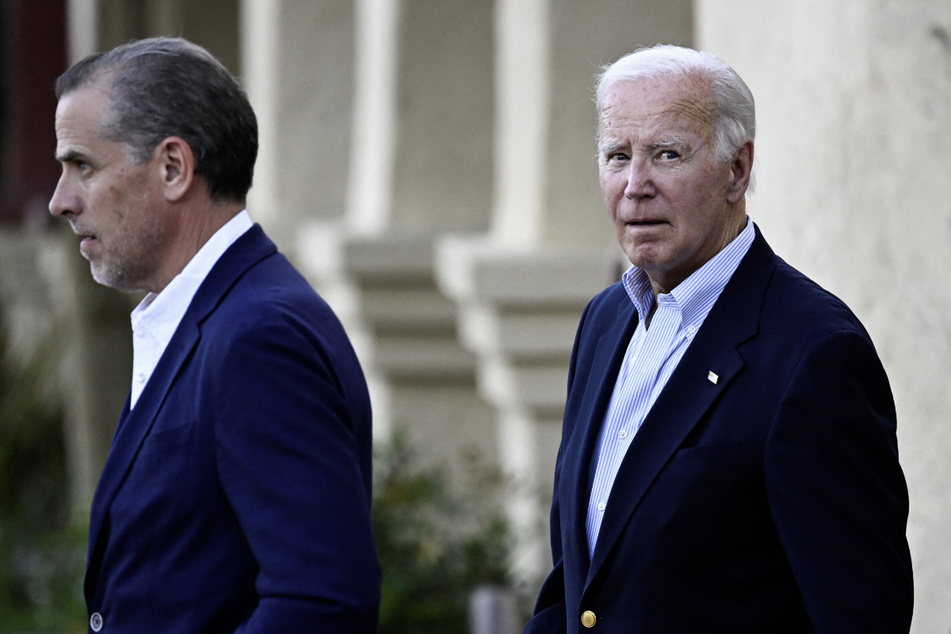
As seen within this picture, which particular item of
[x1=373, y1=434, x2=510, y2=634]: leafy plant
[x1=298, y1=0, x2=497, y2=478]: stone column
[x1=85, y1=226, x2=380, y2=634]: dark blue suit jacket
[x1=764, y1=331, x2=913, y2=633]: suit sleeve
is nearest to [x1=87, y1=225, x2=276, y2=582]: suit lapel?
[x1=85, y1=226, x2=380, y2=634]: dark blue suit jacket

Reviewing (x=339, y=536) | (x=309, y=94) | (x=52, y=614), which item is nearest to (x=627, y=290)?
(x=339, y=536)

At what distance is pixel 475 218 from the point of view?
5.63 meters

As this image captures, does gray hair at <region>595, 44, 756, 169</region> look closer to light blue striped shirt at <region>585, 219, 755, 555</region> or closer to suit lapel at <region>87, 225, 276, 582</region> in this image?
light blue striped shirt at <region>585, 219, 755, 555</region>

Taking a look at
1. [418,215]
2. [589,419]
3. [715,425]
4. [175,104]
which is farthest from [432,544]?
[715,425]

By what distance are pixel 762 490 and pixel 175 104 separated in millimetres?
931

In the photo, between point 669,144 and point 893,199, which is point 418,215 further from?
point 669,144

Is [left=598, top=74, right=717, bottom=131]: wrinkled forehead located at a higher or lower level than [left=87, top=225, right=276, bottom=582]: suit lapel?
higher

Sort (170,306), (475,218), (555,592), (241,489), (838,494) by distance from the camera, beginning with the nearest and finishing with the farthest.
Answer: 1. (838,494)
2. (241,489)
3. (170,306)
4. (555,592)
5. (475,218)

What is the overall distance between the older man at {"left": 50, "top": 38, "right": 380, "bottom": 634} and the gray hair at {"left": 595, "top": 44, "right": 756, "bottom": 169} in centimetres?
54

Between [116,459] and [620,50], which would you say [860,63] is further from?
[620,50]

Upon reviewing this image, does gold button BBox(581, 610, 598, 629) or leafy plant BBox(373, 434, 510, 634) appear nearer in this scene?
gold button BBox(581, 610, 598, 629)

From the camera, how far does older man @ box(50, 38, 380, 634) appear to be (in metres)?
1.79

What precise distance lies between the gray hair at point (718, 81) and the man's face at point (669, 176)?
0.03 feet

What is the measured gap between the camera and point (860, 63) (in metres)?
2.45
